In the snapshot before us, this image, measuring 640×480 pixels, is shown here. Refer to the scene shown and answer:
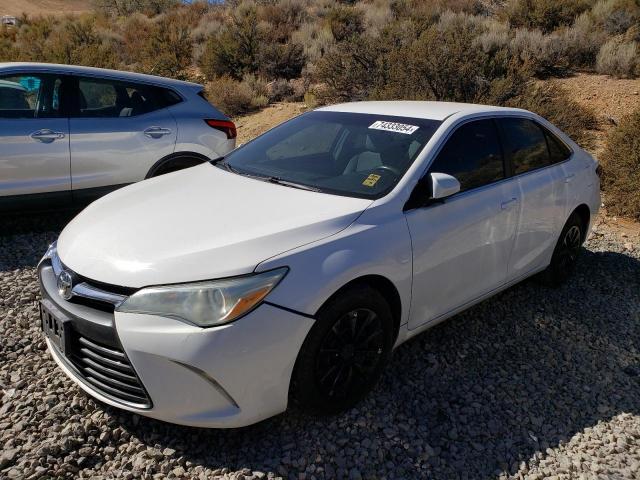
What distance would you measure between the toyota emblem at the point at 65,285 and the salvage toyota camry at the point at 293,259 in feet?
0.04

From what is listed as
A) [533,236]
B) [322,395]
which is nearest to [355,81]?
[533,236]

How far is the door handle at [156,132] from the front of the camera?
18.8ft

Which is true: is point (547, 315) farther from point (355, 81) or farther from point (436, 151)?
point (355, 81)

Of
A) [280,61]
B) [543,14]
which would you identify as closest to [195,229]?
[280,61]

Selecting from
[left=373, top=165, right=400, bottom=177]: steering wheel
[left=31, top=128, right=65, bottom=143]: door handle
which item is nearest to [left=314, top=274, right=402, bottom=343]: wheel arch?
[left=373, top=165, right=400, bottom=177]: steering wheel

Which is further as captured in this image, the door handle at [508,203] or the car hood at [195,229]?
the door handle at [508,203]

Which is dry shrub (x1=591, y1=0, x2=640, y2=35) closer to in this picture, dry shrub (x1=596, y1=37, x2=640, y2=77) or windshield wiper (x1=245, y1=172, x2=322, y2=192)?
dry shrub (x1=596, y1=37, x2=640, y2=77)

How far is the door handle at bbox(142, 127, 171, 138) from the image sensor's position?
5.73 m

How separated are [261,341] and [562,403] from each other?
6.62 ft

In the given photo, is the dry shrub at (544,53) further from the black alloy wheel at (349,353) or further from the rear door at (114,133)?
the black alloy wheel at (349,353)

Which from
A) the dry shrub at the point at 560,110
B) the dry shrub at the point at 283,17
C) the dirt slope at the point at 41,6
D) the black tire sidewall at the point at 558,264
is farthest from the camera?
the dirt slope at the point at 41,6

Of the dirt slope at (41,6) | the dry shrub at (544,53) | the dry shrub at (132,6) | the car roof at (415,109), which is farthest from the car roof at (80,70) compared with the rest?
the dirt slope at (41,6)

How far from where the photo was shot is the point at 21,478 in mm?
2527

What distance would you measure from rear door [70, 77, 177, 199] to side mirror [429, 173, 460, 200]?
136 inches
